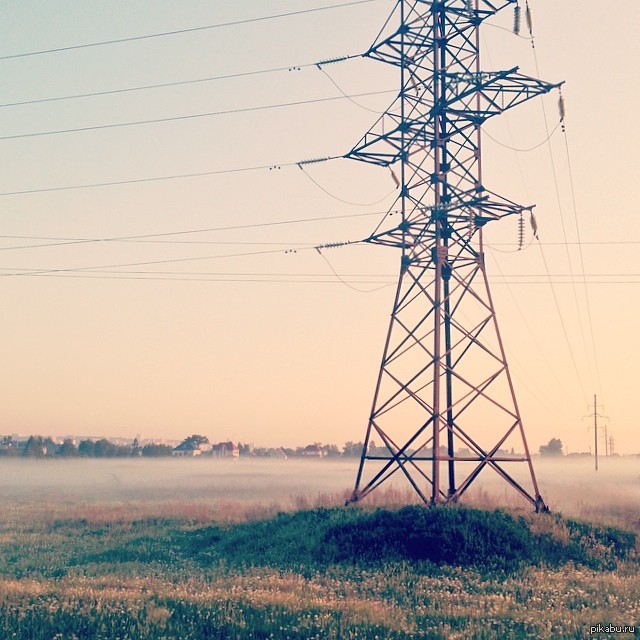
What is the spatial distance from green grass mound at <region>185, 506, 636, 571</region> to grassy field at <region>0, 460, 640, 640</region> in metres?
0.05

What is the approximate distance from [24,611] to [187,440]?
146m

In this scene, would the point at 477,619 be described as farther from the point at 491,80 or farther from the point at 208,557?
the point at 491,80

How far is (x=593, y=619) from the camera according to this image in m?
14.4

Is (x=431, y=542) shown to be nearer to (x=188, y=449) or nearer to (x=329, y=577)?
(x=329, y=577)

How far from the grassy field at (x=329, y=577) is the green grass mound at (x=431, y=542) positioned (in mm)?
52

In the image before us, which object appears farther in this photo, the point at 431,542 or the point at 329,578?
the point at 431,542

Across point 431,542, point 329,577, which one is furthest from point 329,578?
point 431,542

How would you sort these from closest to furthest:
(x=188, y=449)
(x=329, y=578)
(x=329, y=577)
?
(x=329, y=578) < (x=329, y=577) < (x=188, y=449)

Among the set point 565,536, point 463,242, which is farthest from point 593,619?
point 463,242

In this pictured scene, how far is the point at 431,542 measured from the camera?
2236cm

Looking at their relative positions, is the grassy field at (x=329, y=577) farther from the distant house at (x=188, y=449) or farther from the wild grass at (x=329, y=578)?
the distant house at (x=188, y=449)

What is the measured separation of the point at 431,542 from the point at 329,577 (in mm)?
4295

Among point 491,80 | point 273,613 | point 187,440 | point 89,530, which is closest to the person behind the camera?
point 273,613

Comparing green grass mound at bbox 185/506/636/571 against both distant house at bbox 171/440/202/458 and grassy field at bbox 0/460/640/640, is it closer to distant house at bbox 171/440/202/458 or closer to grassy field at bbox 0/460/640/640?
grassy field at bbox 0/460/640/640
